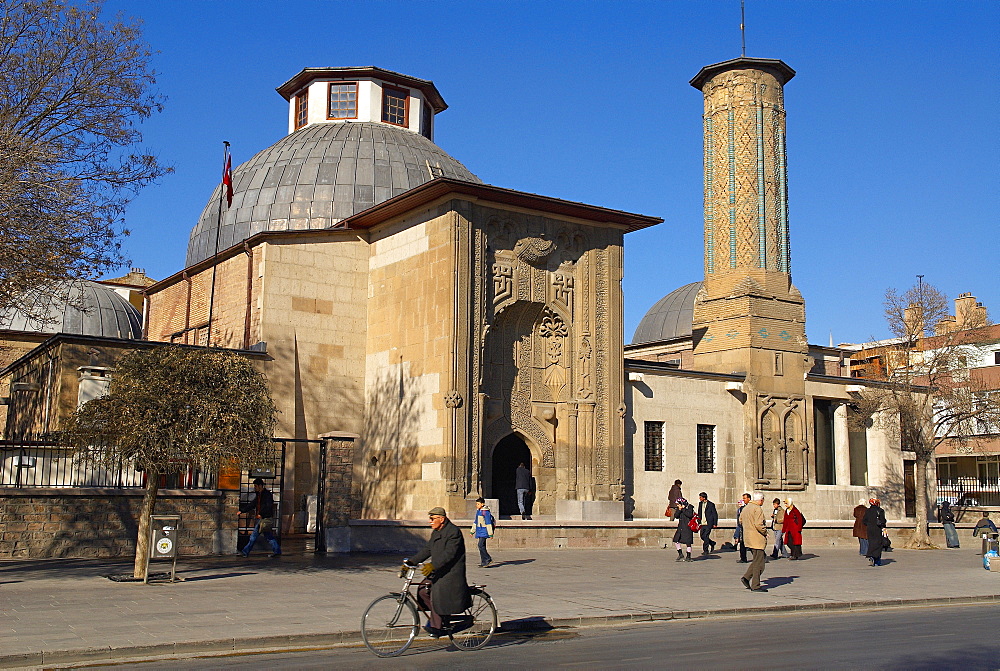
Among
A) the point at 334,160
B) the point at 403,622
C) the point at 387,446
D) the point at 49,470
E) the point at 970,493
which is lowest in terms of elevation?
the point at 403,622

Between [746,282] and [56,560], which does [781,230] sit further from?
[56,560]

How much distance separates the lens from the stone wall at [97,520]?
17.3m

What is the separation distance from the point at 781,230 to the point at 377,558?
1772cm

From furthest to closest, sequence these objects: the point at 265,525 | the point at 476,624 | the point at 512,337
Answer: the point at 512,337
the point at 265,525
the point at 476,624

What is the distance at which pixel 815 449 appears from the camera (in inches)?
Answer: 1254

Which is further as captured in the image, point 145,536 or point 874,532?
point 874,532

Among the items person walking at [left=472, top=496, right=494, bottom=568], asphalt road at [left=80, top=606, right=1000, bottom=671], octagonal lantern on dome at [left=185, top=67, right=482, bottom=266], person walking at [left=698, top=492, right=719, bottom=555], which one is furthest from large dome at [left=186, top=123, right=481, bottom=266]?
asphalt road at [left=80, top=606, right=1000, bottom=671]

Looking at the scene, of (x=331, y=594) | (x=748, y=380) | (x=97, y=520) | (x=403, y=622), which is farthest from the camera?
(x=748, y=380)

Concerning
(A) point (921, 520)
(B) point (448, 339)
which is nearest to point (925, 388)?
(A) point (921, 520)

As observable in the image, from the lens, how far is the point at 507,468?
2855 cm

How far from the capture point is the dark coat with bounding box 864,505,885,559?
68.9 feet

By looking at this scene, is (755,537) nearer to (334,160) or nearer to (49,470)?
(49,470)

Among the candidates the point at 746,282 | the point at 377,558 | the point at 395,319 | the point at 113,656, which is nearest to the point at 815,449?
the point at 746,282

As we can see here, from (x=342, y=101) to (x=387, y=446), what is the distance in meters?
15.1
